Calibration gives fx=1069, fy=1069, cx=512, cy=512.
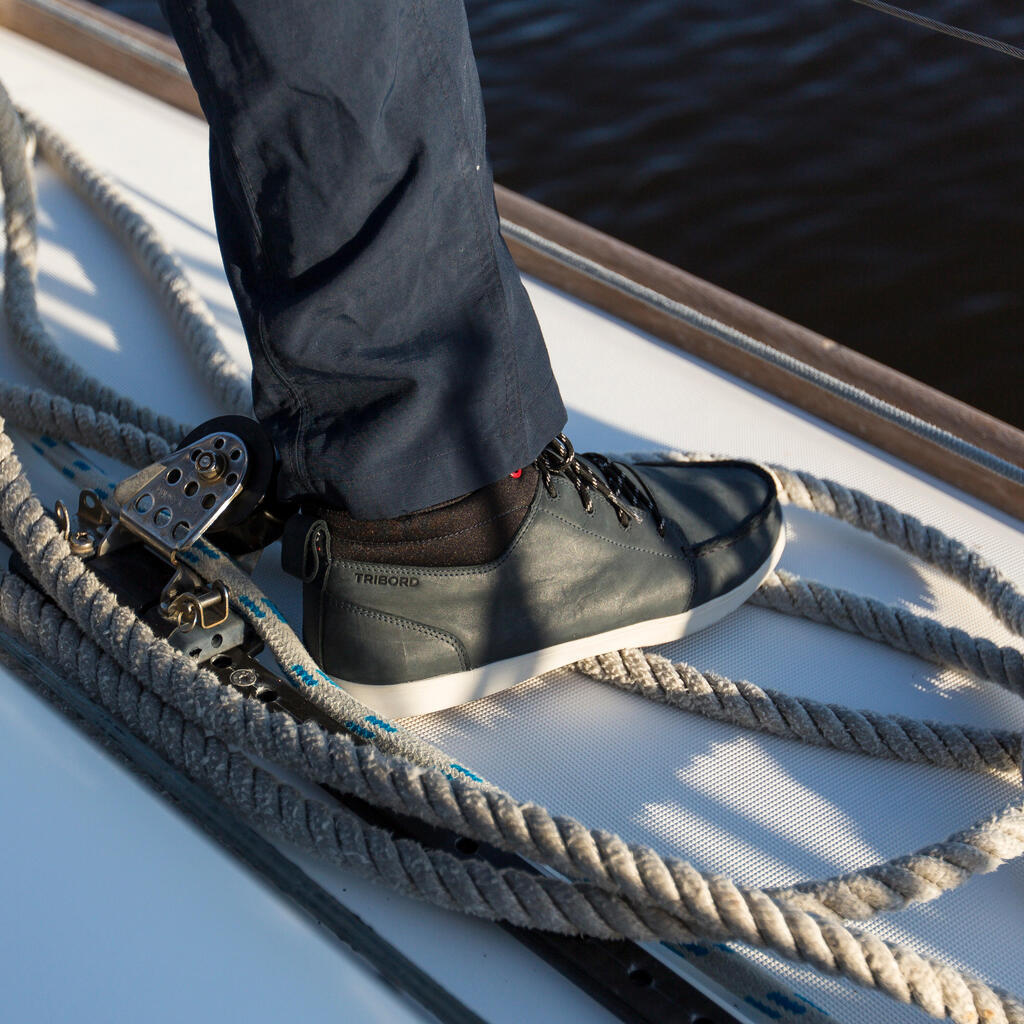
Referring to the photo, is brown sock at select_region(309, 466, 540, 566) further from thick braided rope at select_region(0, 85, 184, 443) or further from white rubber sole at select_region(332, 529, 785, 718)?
thick braided rope at select_region(0, 85, 184, 443)

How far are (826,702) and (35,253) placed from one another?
114 centimetres

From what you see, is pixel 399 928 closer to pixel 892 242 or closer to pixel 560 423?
pixel 560 423

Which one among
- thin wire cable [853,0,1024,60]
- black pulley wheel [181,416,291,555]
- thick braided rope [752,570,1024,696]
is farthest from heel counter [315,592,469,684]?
thin wire cable [853,0,1024,60]

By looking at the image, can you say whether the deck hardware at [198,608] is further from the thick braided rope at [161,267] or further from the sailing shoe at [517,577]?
the thick braided rope at [161,267]

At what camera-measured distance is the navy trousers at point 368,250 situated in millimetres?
655

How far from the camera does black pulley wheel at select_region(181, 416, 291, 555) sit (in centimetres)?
91

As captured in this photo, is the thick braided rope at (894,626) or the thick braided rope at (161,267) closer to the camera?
the thick braided rope at (894,626)

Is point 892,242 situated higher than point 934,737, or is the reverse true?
point 934,737

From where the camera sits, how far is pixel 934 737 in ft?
2.99

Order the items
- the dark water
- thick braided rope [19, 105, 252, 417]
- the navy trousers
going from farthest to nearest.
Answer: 1. the dark water
2. thick braided rope [19, 105, 252, 417]
3. the navy trousers

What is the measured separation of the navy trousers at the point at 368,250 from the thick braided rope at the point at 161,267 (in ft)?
→ 1.35

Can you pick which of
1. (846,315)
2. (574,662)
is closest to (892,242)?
(846,315)

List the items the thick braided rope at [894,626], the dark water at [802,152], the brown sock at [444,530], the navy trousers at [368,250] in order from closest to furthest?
the navy trousers at [368,250], the brown sock at [444,530], the thick braided rope at [894,626], the dark water at [802,152]

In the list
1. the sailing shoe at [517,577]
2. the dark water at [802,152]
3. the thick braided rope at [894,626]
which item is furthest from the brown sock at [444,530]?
the dark water at [802,152]
